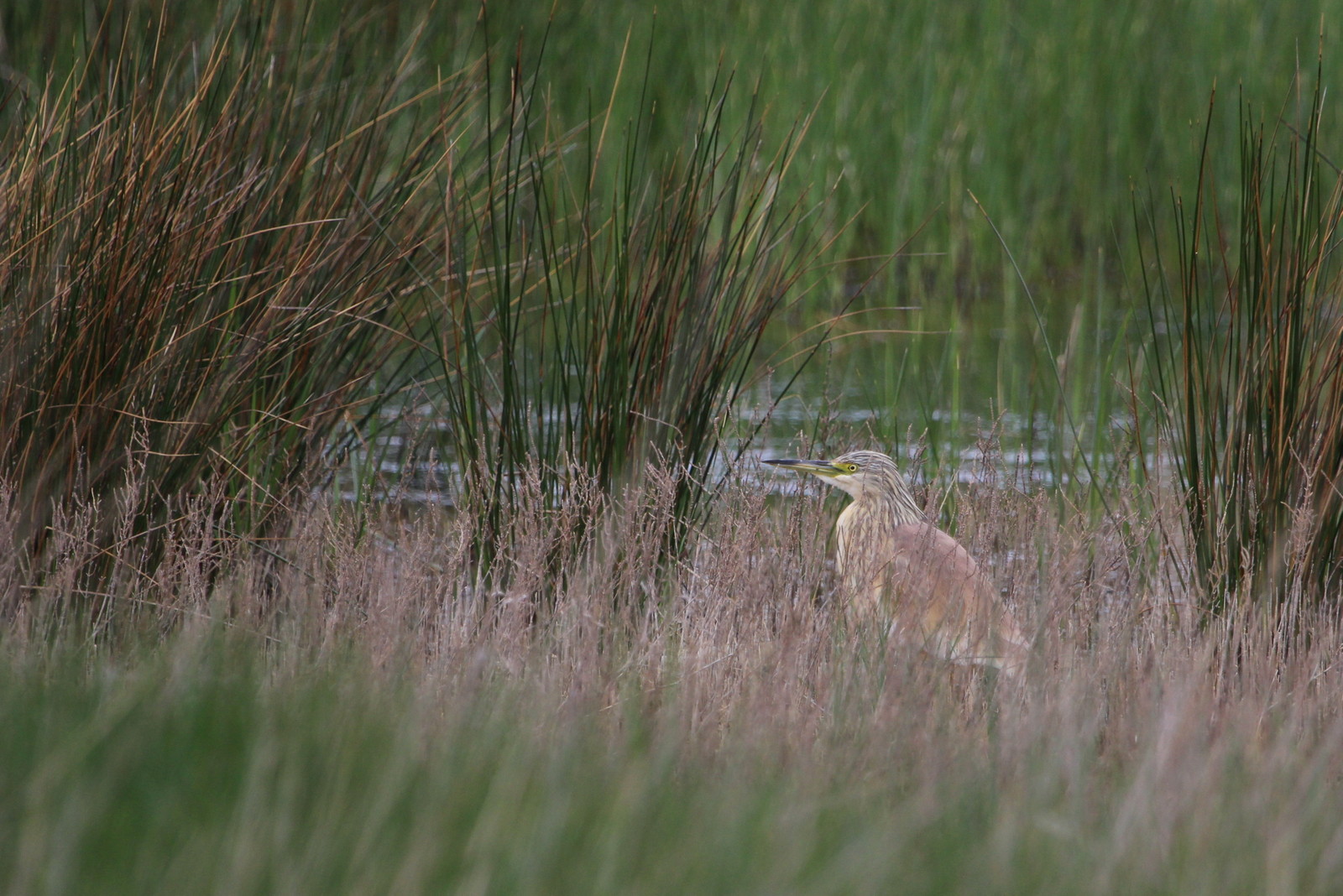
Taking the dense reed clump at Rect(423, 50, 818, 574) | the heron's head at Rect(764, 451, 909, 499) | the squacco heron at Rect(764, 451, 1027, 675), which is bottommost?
the squacco heron at Rect(764, 451, 1027, 675)

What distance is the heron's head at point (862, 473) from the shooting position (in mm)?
3988

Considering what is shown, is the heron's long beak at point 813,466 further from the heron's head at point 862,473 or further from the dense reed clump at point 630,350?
the dense reed clump at point 630,350

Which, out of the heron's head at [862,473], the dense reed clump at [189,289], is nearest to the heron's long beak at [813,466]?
the heron's head at [862,473]

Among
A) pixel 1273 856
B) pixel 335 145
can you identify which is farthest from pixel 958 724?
pixel 335 145

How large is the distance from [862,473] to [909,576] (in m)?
1.06

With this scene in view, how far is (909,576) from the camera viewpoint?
2980mm

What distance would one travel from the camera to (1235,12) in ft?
29.5

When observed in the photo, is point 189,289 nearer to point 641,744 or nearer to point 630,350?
point 630,350

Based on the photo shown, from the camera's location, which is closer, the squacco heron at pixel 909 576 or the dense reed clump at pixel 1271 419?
the squacco heron at pixel 909 576

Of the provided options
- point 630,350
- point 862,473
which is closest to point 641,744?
point 630,350

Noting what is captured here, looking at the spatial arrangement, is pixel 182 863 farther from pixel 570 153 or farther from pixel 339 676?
pixel 570 153

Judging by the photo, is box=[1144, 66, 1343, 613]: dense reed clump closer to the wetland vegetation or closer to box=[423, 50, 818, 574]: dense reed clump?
the wetland vegetation

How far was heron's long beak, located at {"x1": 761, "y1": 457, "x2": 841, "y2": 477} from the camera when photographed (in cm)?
390

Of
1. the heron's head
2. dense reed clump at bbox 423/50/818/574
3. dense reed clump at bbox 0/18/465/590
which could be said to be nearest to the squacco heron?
the heron's head
